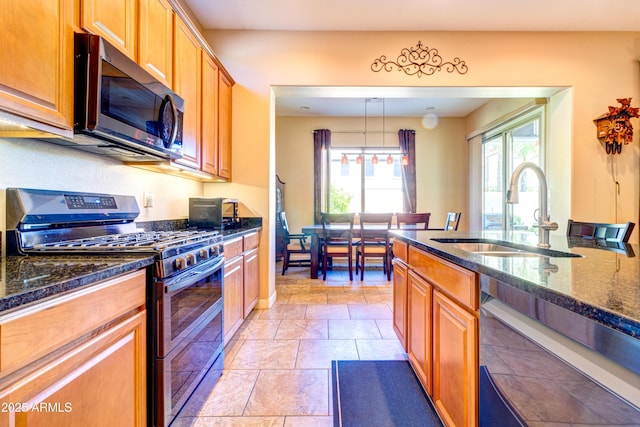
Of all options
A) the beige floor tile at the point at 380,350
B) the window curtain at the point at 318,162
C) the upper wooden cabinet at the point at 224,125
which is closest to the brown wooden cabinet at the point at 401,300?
the beige floor tile at the point at 380,350

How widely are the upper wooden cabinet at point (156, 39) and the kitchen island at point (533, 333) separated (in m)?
1.88

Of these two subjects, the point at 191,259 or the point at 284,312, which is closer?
the point at 191,259

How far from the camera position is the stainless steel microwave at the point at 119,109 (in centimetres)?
119

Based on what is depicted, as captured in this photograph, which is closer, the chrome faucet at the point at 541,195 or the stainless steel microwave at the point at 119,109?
the stainless steel microwave at the point at 119,109

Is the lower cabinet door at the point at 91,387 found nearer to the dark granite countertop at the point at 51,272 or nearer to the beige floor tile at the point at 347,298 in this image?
the dark granite countertop at the point at 51,272

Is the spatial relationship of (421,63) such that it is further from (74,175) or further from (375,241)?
(74,175)

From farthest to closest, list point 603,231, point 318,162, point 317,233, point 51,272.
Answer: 1. point 318,162
2. point 317,233
3. point 603,231
4. point 51,272

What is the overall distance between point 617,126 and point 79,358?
171 inches

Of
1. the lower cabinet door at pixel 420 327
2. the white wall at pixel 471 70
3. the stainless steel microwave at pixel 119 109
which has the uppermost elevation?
the white wall at pixel 471 70

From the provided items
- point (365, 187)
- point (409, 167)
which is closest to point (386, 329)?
point (365, 187)

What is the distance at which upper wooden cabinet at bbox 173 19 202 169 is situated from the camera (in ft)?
6.60

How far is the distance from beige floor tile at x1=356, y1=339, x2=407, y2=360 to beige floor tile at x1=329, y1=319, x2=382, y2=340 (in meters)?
0.10

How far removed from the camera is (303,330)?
8.33ft

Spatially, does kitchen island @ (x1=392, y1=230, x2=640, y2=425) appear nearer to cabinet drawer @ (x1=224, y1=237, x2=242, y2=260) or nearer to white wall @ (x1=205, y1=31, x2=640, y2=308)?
cabinet drawer @ (x1=224, y1=237, x2=242, y2=260)
